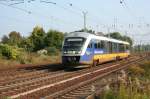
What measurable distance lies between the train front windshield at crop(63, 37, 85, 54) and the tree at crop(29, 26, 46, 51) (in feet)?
186

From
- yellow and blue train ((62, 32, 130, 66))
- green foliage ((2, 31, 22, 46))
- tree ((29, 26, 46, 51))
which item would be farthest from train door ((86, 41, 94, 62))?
tree ((29, 26, 46, 51))

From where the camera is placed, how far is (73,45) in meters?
27.1

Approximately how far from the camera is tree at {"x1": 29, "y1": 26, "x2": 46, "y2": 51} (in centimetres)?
8551

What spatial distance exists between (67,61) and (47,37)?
185 ft

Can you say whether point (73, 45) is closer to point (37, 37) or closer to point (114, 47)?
point (114, 47)

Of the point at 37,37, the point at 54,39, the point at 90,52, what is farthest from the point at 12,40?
the point at 90,52

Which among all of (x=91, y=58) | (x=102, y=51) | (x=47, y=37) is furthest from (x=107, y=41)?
(x=47, y=37)

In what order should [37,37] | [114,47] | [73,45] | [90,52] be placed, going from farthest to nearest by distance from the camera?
1. [37,37]
2. [114,47]
3. [90,52]
4. [73,45]

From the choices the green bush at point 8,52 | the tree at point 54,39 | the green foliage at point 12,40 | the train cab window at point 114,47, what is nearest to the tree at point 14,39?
the green foliage at point 12,40

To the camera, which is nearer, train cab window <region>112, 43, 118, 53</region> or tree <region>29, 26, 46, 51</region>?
train cab window <region>112, 43, 118, 53</region>

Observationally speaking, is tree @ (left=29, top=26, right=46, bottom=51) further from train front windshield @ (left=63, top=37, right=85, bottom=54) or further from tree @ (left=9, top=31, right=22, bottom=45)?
train front windshield @ (left=63, top=37, right=85, bottom=54)

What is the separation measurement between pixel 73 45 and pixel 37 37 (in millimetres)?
63115

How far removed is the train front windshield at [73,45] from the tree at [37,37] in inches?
2234

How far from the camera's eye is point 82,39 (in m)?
27.3
